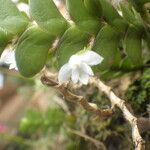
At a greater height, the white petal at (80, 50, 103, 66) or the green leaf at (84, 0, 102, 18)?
the green leaf at (84, 0, 102, 18)

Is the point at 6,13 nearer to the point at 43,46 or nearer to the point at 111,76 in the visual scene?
the point at 43,46

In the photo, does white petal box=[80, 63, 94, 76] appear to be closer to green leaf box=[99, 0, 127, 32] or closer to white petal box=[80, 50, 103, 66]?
white petal box=[80, 50, 103, 66]

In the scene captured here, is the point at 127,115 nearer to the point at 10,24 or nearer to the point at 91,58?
the point at 91,58

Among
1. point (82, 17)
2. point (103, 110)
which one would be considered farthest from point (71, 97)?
point (82, 17)

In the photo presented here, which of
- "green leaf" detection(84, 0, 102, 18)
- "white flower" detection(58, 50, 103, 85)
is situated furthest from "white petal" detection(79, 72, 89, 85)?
"green leaf" detection(84, 0, 102, 18)

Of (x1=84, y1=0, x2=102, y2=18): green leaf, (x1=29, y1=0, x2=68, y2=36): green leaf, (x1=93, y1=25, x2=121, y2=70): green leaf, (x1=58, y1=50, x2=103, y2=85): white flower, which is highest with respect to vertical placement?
(x1=29, y1=0, x2=68, y2=36): green leaf
